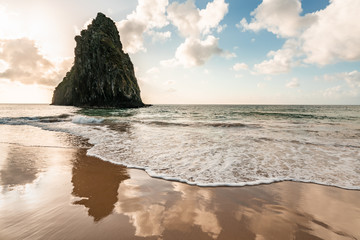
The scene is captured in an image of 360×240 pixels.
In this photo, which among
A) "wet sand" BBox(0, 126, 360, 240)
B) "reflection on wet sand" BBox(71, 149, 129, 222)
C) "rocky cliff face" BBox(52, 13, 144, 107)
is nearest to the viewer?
"wet sand" BBox(0, 126, 360, 240)

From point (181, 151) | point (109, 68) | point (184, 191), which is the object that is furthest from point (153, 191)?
point (109, 68)

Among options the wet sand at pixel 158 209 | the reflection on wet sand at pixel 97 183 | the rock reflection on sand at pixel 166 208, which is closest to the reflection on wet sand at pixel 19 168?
the wet sand at pixel 158 209

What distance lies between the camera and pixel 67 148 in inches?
301

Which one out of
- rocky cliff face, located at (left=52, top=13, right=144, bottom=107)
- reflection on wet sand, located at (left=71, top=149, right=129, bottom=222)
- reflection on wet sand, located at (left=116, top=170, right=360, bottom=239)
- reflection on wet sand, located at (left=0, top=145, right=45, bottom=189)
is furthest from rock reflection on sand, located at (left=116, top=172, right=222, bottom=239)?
rocky cliff face, located at (left=52, top=13, right=144, bottom=107)

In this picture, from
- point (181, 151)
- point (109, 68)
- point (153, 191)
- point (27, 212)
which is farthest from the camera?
point (109, 68)

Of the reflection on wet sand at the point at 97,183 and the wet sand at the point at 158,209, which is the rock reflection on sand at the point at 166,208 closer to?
the wet sand at the point at 158,209

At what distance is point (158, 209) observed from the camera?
3.05 meters

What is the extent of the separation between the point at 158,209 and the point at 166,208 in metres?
0.15

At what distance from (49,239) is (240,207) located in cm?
307

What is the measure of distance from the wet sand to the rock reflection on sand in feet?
0.05

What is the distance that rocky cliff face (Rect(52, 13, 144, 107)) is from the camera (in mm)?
60875

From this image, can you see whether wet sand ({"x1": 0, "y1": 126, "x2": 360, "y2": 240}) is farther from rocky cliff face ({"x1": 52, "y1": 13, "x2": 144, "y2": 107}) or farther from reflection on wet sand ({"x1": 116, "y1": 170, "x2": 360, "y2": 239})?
rocky cliff face ({"x1": 52, "y1": 13, "x2": 144, "y2": 107})

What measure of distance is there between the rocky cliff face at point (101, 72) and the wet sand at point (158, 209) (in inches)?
2380

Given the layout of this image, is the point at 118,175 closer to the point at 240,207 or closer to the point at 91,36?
the point at 240,207
